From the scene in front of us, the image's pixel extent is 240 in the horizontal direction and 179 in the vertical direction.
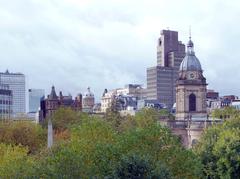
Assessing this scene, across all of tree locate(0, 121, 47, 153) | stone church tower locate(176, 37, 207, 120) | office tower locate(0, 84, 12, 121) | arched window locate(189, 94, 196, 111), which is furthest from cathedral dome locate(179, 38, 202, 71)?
office tower locate(0, 84, 12, 121)

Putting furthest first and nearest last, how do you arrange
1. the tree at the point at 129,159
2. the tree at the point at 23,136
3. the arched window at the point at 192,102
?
the arched window at the point at 192,102 → the tree at the point at 23,136 → the tree at the point at 129,159

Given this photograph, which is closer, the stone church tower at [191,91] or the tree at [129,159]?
the tree at [129,159]

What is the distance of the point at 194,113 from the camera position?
4163 inches

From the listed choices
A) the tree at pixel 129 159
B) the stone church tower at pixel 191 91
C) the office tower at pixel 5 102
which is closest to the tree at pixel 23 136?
the stone church tower at pixel 191 91

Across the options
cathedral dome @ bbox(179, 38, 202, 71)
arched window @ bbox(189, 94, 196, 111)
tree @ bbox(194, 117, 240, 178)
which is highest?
cathedral dome @ bbox(179, 38, 202, 71)

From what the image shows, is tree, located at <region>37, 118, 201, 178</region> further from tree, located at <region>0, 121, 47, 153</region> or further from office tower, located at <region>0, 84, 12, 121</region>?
office tower, located at <region>0, 84, 12, 121</region>

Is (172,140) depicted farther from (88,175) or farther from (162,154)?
(88,175)

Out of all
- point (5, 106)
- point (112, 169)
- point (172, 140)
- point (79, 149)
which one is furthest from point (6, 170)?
point (5, 106)

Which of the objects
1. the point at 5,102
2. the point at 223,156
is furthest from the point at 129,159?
the point at 5,102

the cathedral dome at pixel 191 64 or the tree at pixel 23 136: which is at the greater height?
the cathedral dome at pixel 191 64

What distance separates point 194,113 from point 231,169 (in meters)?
→ 47.2

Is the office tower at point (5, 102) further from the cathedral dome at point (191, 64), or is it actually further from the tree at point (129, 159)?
the tree at point (129, 159)

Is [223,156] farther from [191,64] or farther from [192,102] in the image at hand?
[191,64]

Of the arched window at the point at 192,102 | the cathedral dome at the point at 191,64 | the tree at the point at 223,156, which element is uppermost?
the cathedral dome at the point at 191,64
